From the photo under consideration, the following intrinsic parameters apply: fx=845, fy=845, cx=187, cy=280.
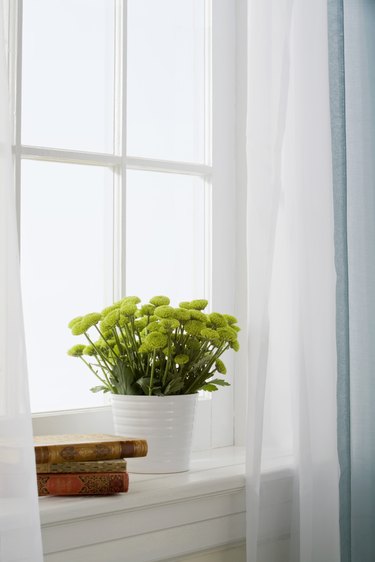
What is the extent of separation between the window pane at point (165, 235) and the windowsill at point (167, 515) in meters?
0.38

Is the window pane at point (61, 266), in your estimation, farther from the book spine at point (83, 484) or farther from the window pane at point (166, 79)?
the book spine at point (83, 484)

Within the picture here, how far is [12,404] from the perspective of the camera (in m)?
1.15

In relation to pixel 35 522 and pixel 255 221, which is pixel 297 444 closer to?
pixel 255 221

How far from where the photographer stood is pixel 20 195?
1.59m

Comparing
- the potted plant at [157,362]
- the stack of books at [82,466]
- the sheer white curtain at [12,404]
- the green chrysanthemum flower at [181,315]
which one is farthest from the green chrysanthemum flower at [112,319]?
the sheer white curtain at [12,404]

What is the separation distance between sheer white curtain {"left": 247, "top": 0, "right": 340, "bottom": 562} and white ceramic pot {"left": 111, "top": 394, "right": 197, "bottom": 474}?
0.12 m

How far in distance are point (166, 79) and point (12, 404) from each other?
94cm

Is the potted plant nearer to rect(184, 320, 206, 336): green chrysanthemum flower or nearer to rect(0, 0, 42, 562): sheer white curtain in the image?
rect(184, 320, 206, 336): green chrysanthemum flower

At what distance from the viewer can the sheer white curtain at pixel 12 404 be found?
112 centimetres

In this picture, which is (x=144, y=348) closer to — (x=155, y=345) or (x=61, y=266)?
(x=155, y=345)

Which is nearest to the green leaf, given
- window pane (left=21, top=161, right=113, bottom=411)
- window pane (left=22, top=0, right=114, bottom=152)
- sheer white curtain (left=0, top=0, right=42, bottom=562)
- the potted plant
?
the potted plant

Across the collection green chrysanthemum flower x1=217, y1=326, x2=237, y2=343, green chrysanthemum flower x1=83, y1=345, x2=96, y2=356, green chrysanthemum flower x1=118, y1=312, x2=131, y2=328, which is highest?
green chrysanthemum flower x1=118, y1=312, x2=131, y2=328

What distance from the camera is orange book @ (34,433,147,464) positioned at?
4.35ft

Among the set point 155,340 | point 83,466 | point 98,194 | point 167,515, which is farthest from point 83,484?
point 98,194
